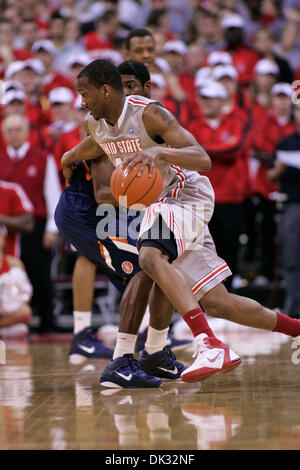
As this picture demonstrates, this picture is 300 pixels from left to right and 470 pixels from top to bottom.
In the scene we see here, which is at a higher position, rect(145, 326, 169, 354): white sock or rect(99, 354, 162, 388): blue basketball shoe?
rect(145, 326, 169, 354): white sock

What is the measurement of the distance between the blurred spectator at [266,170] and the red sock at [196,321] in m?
4.70

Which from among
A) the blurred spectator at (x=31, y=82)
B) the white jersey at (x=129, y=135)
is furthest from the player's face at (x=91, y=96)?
the blurred spectator at (x=31, y=82)

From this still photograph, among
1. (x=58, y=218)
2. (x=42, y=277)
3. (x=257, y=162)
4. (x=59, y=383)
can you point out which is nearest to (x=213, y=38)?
(x=257, y=162)

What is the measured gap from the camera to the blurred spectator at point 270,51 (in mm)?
9672

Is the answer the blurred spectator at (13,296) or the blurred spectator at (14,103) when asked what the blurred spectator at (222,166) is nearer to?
the blurred spectator at (13,296)

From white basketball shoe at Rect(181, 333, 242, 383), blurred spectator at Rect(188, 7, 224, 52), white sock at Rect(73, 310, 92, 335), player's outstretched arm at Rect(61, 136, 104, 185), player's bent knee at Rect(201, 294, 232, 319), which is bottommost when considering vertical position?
white sock at Rect(73, 310, 92, 335)

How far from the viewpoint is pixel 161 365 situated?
452 cm

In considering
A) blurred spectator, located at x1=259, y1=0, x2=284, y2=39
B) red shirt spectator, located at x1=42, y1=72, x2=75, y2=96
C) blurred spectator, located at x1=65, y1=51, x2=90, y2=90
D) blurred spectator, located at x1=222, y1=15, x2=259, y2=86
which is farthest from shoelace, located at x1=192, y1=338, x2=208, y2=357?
blurred spectator, located at x1=259, y1=0, x2=284, y2=39

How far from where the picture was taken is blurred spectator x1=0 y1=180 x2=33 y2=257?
26.5ft

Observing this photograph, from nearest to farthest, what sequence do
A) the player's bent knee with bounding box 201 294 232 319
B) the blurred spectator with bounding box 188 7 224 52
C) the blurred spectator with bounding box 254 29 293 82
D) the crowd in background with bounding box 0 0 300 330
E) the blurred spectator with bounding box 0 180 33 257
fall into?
the player's bent knee with bounding box 201 294 232 319 < the crowd in background with bounding box 0 0 300 330 < the blurred spectator with bounding box 0 180 33 257 < the blurred spectator with bounding box 254 29 293 82 < the blurred spectator with bounding box 188 7 224 52

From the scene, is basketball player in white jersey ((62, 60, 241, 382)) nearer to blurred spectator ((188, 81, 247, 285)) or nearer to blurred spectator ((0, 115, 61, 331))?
blurred spectator ((188, 81, 247, 285))

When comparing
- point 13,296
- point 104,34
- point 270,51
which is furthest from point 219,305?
point 104,34

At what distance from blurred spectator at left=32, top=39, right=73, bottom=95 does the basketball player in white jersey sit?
5.49m

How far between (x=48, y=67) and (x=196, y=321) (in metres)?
7.06
